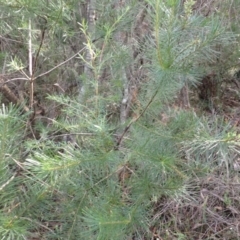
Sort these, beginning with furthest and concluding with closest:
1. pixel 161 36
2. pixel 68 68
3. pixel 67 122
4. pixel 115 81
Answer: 1. pixel 68 68
2. pixel 115 81
3. pixel 67 122
4. pixel 161 36

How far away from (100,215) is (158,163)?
0.25 m

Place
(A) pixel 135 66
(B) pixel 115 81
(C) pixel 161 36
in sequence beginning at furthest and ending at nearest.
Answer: (A) pixel 135 66
(B) pixel 115 81
(C) pixel 161 36

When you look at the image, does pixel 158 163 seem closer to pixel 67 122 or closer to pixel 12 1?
pixel 67 122

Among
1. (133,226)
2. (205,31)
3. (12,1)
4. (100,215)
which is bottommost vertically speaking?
(133,226)

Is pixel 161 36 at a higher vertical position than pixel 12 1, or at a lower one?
higher

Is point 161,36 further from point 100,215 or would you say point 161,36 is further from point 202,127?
point 100,215

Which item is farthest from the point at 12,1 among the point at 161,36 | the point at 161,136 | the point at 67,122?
the point at 161,136

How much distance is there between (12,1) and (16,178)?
2.21ft

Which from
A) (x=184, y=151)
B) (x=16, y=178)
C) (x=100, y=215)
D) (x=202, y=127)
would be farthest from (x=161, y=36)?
(x=16, y=178)

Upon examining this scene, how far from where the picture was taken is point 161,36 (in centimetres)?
135

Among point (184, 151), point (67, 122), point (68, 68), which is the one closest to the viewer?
point (184, 151)

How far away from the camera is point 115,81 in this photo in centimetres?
197

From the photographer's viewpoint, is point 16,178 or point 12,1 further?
point 12,1

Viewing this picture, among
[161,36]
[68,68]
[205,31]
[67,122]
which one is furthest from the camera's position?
[68,68]
